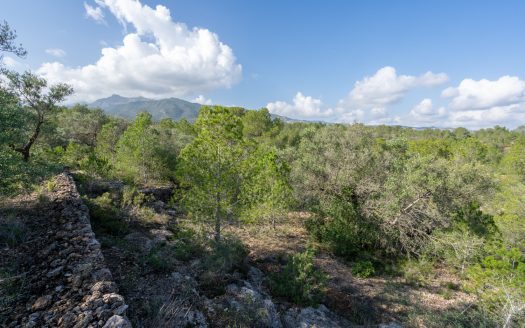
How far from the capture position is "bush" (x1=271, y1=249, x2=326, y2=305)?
8.76m

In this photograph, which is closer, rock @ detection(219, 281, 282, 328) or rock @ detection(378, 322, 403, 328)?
rock @ detection(219, 281, 282, 328)

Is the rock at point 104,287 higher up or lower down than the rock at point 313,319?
higher up

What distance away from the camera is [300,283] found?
29.5 feet

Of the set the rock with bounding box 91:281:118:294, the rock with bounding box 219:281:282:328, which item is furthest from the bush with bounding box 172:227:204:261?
the rock with bounding box 91:281:118:294

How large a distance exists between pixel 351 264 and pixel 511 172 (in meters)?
31.0

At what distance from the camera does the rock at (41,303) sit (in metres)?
4.41

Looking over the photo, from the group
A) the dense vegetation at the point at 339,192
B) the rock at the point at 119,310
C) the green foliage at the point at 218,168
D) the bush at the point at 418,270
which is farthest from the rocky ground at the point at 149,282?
the green foliage at the point at 218,168

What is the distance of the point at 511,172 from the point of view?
30.7 metres

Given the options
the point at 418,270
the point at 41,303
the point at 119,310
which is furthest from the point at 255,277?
the point at 418,270

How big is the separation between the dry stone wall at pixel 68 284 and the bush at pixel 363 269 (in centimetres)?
1094

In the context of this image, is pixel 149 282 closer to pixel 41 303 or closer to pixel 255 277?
pixel 41 303

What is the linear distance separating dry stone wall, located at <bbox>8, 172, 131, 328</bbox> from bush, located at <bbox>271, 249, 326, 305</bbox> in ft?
19.6

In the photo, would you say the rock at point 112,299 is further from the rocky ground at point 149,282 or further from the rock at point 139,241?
the rock at point 139,241

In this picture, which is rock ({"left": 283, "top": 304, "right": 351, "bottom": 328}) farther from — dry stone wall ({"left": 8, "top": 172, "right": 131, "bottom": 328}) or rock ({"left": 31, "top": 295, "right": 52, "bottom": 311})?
rock ({"left": 31, "top": 295, "right": 52, "bottom": 311})
